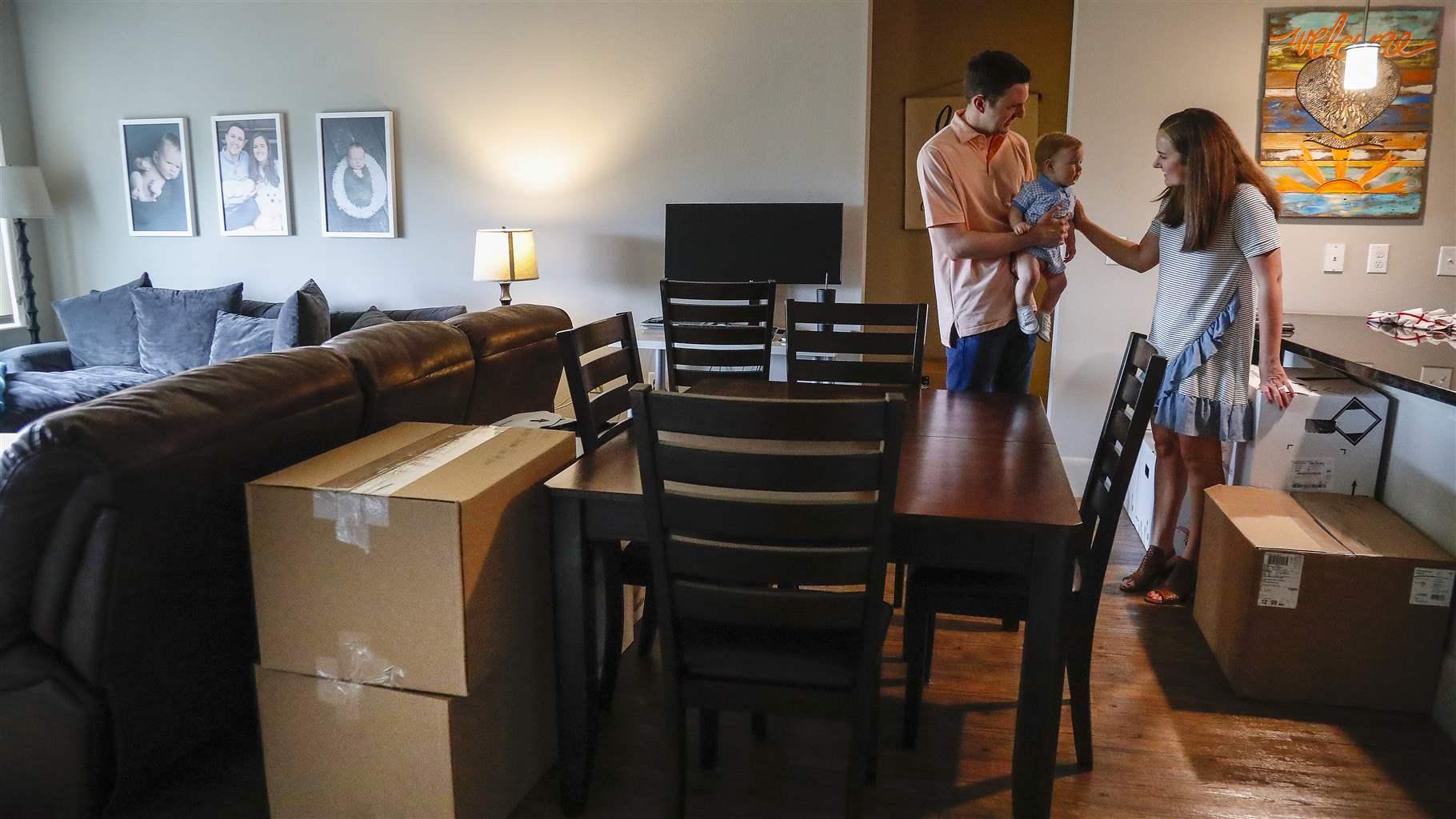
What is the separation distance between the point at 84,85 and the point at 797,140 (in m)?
4.10

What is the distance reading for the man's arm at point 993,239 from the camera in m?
2.68

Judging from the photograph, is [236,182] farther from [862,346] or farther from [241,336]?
[862,346]

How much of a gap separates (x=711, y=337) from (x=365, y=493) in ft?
5.47

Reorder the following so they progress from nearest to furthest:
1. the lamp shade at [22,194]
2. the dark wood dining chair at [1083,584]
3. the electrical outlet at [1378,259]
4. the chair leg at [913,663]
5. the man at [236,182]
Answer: the dark wood dining chair at [1083,584] → the chair leg at [913,663] → the electrical outlet at [1378,259] → the lamp shade at [22,194] → the man at [236,182]

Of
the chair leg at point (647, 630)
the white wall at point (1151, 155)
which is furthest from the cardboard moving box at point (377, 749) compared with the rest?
the white wall at point (1151, 155)

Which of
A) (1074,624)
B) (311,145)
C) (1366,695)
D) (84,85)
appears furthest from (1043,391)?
(84,85)

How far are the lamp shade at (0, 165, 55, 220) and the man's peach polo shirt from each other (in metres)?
5.02

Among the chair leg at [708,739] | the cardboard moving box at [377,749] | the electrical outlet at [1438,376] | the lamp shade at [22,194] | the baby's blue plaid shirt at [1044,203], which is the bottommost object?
the chair leg at [708,739]

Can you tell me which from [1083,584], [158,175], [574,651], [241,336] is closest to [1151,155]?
[1083,584]

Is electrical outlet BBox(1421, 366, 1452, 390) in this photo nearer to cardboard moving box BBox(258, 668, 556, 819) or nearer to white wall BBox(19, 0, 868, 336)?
cardboard moving box BBox(258, 668, 556, 819)

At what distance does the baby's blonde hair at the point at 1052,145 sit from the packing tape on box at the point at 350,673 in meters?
2.11

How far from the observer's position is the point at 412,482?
5.46ft

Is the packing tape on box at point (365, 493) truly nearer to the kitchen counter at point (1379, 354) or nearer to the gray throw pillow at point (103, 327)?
the kitchen counter at point (1379, 354)

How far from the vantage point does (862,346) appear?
9.15 ft
